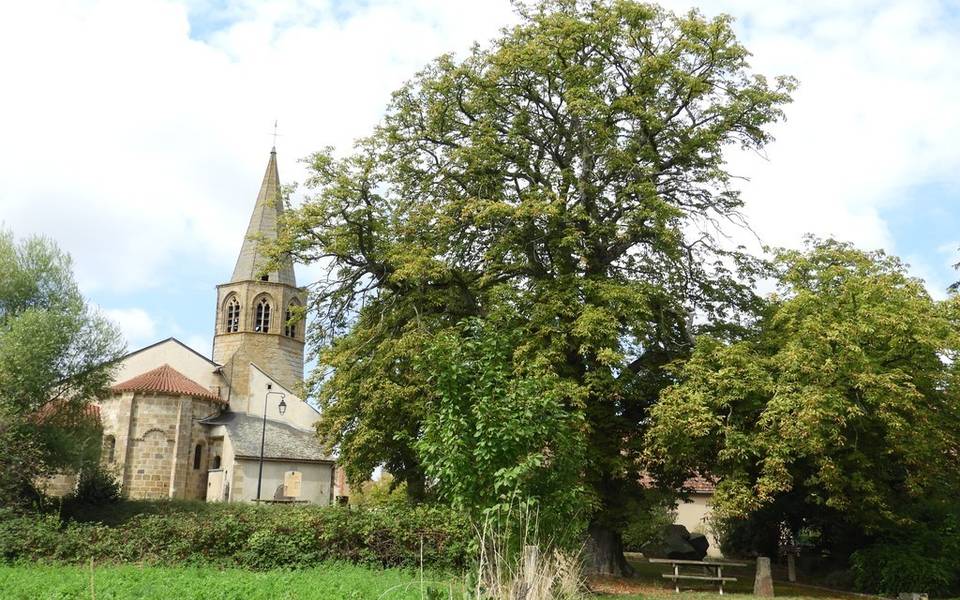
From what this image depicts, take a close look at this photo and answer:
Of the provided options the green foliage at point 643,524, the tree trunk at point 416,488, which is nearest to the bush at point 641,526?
the green foliage at point 643,524

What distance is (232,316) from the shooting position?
55125mm

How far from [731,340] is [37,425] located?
20.5 m

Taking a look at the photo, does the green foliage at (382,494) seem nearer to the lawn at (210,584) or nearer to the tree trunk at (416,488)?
the tree trunk at (416,488)

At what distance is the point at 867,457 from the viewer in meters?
18.0

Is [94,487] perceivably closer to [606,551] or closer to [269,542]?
[269,542]

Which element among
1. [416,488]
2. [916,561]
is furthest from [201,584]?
[916,561]

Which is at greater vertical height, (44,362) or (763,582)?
(44,362)

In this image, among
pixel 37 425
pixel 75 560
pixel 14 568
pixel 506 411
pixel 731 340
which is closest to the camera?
pixel 506 411

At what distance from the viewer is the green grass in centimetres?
1058

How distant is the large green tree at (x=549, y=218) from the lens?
19.5 meters

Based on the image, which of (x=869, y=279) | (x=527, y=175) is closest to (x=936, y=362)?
(x=869, y=279)

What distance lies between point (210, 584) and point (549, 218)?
11334 mm

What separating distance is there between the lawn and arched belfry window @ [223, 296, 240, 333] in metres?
40.4

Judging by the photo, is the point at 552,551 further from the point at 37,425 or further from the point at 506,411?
the point at 37,425
